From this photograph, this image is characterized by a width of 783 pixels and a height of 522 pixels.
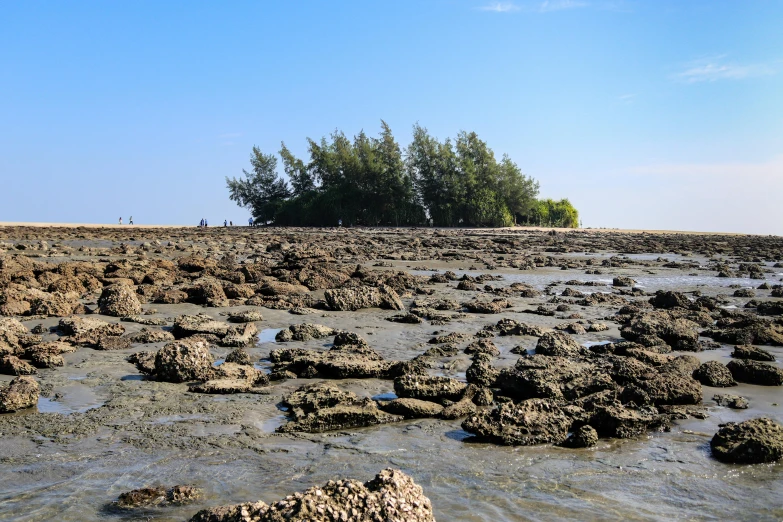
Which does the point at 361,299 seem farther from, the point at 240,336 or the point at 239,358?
the point at 239,358

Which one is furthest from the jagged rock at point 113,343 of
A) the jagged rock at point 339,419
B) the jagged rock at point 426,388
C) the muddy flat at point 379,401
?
the jagged rock at point 426,388

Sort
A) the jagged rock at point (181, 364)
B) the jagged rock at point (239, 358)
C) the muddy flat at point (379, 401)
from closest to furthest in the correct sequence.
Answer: the muddy flat at point (379, 401) < the jagged rock at point (181, 364) < the jagged rock at point (239, 358)

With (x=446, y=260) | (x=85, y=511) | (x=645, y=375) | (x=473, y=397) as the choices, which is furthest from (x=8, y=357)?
(x=446, y=260)

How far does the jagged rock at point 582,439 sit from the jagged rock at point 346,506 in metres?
2.27

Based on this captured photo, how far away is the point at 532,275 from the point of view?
19.9 metres

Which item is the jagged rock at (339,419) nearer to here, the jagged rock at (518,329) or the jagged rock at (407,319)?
the jagged rock at (518,329)

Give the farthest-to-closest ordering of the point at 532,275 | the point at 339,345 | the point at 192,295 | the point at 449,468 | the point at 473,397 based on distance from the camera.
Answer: the point at 532,275
the point at 192,295
the point at 339,345
the point at 473,397
the point at 449,468

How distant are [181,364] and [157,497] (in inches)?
114

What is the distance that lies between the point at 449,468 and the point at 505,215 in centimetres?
6027

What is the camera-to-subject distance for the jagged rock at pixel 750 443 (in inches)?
211

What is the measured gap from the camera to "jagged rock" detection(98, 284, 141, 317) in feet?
35.1

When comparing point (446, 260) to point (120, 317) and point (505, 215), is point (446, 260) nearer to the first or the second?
point (120, 317)

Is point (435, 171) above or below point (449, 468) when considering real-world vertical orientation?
above

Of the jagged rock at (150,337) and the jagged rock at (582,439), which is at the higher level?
the jagged rock at (150,337)
